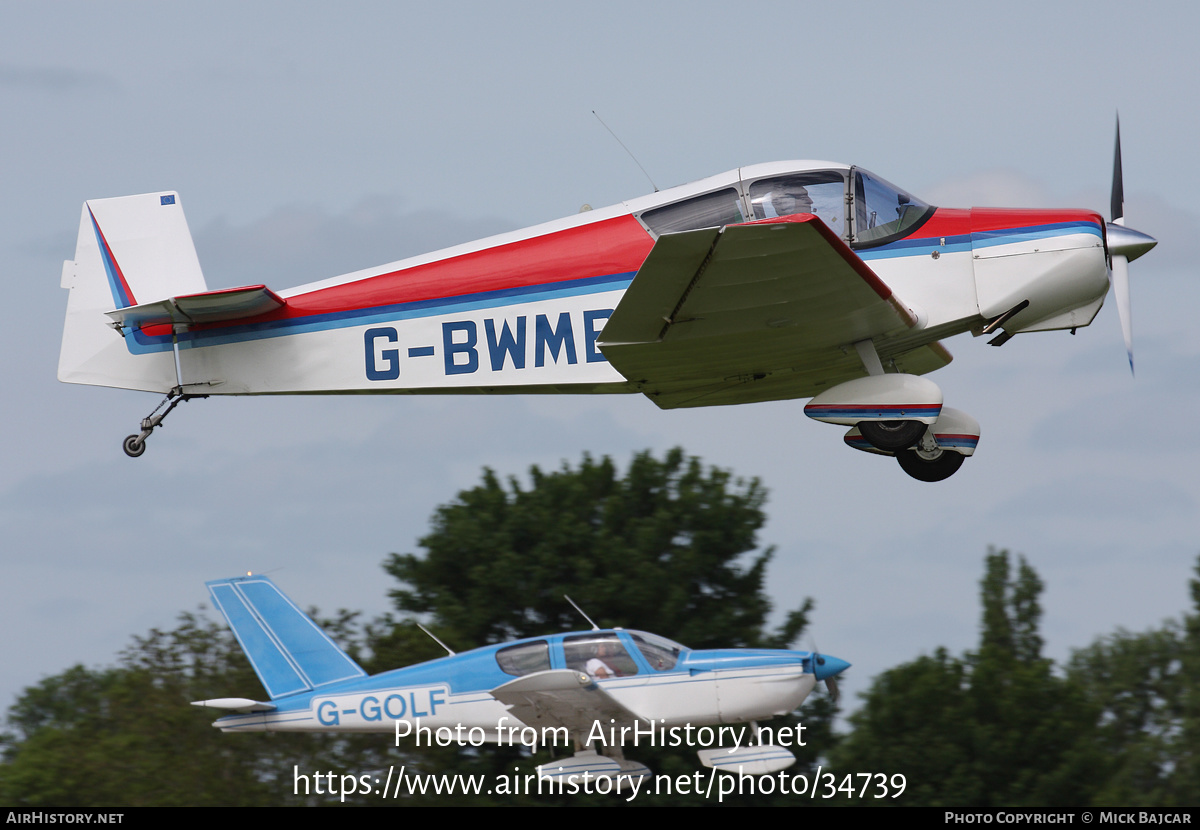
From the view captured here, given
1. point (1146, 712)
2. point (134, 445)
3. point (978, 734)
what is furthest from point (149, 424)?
point (1146, 712)

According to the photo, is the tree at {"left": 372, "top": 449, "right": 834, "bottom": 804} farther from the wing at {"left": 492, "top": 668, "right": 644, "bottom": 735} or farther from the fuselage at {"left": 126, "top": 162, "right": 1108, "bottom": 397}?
the fuselage at {"left": 126, "top": 162, "right": 1108, "bottom": 397}

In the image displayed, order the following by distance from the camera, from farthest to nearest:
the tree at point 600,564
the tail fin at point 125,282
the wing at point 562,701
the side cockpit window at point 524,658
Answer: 1. the tree at point 600,564
2. the side cockpit window at point 524,658
3. the wing at point 562,701
4. the tail fin at point 125,282

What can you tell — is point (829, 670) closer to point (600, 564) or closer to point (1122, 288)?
point (1122, 288)

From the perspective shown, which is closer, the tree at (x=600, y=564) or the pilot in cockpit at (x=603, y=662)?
the pilot in cockpit at (x=603, y=662)

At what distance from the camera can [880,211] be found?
9250 millimetres

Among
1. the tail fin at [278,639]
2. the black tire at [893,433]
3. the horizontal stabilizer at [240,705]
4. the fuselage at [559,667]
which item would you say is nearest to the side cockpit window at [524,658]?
the fuselage at [559,667]

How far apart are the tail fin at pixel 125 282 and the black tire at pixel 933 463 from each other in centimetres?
576

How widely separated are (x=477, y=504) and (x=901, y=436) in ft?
79.8

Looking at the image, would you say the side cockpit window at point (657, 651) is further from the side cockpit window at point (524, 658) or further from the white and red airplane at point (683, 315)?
the white and red airplane at point (683, 315)

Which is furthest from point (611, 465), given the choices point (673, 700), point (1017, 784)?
point (673, 700)

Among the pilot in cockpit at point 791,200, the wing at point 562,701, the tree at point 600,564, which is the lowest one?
the wing at point 562,701

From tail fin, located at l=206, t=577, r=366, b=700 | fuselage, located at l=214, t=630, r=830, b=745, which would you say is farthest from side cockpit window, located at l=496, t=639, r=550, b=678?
tail fin, located at l=206, t=577, r=366, b=700

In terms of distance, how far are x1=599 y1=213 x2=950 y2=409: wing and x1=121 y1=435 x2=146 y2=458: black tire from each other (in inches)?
151

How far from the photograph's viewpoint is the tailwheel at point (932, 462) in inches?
387
